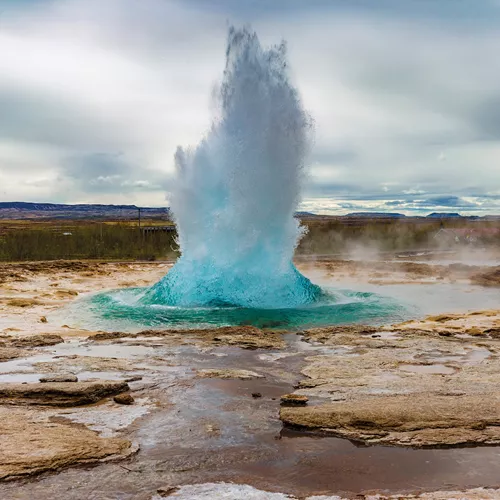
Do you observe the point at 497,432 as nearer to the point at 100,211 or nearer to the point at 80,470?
the point at 80,470

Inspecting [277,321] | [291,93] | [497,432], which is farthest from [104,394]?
[291,93]

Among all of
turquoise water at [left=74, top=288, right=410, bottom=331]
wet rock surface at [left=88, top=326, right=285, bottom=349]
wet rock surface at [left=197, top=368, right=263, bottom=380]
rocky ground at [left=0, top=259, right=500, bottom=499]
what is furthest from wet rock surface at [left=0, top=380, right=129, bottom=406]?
turquoise water at [left=74, top=288, right=410, bottom=331]

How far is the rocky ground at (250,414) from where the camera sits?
13.7 ft

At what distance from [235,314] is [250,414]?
8161 mm

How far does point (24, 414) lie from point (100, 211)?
200 metres

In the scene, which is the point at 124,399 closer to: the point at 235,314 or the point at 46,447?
the point at 46,447

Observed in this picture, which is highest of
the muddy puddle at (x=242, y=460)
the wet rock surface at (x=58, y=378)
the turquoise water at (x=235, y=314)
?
the wet rock surface at (x=58, y=378)

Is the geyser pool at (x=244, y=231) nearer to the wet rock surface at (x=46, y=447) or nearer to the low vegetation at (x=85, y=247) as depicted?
the wet rock surface at (x=46, y=447)

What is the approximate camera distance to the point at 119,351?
29.7 ft

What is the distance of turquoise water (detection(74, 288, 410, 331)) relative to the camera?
12.5 metres

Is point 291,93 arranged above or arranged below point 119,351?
above

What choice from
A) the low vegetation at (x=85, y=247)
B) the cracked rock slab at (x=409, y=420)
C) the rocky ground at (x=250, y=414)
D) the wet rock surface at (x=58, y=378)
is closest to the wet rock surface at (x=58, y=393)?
the rocky ground at (x=250, y=414)

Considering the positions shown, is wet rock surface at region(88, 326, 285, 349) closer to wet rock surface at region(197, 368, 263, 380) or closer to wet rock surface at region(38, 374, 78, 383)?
wet rock surface at region(197, 368, 263, 380)

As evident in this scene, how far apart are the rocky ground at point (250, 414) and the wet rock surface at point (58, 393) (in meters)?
0.01
